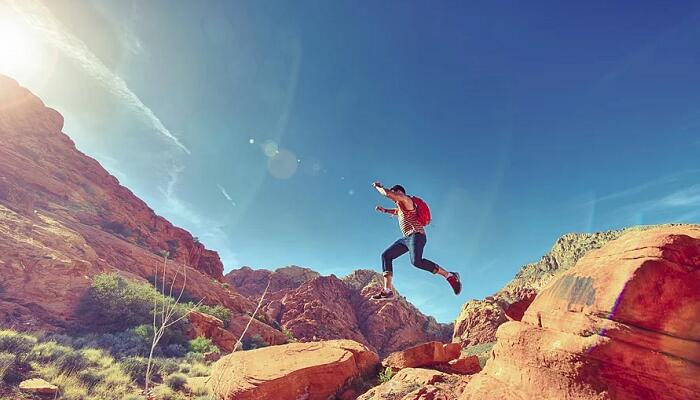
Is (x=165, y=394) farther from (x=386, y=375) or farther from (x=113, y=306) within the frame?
(x=113, y=306)

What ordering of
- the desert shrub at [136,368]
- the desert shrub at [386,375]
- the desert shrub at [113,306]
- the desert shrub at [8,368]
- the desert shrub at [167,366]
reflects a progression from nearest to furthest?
the desert shrub at [8,368] < the desert shrub at [386,375] < the desert shrub at [136,368] < the desert shrub at [167,366] < the desert shrub at [113,306]

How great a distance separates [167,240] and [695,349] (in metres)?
62.6

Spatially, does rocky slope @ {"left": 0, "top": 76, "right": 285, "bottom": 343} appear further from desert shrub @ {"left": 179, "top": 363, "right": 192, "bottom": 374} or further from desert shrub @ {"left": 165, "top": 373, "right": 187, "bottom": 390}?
desert shrub @ {"left": 179, "top": 363, "right": 192, "bottom": 374}

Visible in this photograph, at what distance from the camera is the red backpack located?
7.86 metres

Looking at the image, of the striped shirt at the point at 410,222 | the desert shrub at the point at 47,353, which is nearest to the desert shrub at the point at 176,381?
the desert shrub at the point at 47,353

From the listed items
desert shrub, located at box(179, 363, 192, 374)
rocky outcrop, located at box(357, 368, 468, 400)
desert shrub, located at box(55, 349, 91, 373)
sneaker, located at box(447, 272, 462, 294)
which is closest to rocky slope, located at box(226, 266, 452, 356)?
desert shrub, located at box(179, 363, 192, 374)

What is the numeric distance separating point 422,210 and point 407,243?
885mm

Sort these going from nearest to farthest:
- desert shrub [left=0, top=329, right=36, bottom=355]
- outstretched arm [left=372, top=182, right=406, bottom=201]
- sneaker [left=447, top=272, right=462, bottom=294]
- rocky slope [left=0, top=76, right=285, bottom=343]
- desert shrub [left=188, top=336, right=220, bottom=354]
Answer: outstretched arm [left=372, top=182, right=406, bottom=201] → sneaker [left=447, top=272, right=462, bottom=294] → desert shrub [left=0, top=329, right=36, bottom=355] → desert shrub [left=188, top=336, right=220, bottom=354] → rocky slope [left=0, top=76, right=285, bottom=343]

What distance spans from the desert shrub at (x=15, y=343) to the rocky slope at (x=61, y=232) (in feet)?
16.4

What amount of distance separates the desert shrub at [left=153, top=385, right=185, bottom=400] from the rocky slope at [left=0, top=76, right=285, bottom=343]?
5.96 meters

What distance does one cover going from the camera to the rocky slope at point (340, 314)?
57.9 metres

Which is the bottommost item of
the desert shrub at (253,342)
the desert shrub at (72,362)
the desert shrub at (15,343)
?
the desert shrub at (72,362)

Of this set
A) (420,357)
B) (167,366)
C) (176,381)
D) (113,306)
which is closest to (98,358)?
(167,366)

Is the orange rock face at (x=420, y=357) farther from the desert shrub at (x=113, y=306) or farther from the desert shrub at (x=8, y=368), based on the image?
the desert shrub at (x=113, y=306)
